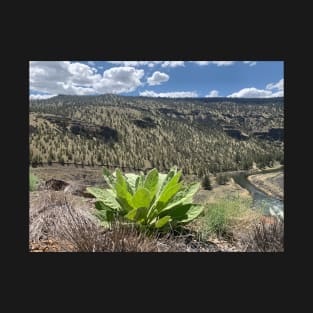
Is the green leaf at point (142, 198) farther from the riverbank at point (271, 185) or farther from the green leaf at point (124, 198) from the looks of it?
the riverbank at point (271, 185)

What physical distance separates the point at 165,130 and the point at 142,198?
24.4m

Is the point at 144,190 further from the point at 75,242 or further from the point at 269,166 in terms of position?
the point at 269,166

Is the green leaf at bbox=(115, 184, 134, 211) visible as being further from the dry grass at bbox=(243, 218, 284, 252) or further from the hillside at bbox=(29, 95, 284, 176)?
the hillside at bbox=(29, 95, 284, 176)

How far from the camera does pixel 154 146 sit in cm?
2219

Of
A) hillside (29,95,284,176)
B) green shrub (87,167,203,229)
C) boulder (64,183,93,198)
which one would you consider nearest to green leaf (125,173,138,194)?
green shrub (87,167,203,229)

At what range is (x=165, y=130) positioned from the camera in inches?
1133

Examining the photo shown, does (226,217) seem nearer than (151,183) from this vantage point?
No

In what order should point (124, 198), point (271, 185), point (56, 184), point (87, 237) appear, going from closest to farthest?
point (87, 237) < point (124, 198) < point (56, 184) < point (271, 185)

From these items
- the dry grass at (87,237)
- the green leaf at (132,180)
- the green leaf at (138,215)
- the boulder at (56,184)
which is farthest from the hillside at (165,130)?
the green leaf at (138,215)

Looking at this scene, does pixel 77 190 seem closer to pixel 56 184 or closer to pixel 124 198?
pixel 56 184

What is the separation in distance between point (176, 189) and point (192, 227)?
82 cm

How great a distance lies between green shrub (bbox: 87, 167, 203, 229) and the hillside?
720cm

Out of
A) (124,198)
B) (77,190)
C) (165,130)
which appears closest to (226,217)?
(124,198)

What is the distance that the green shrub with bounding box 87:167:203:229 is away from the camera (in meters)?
4.60
